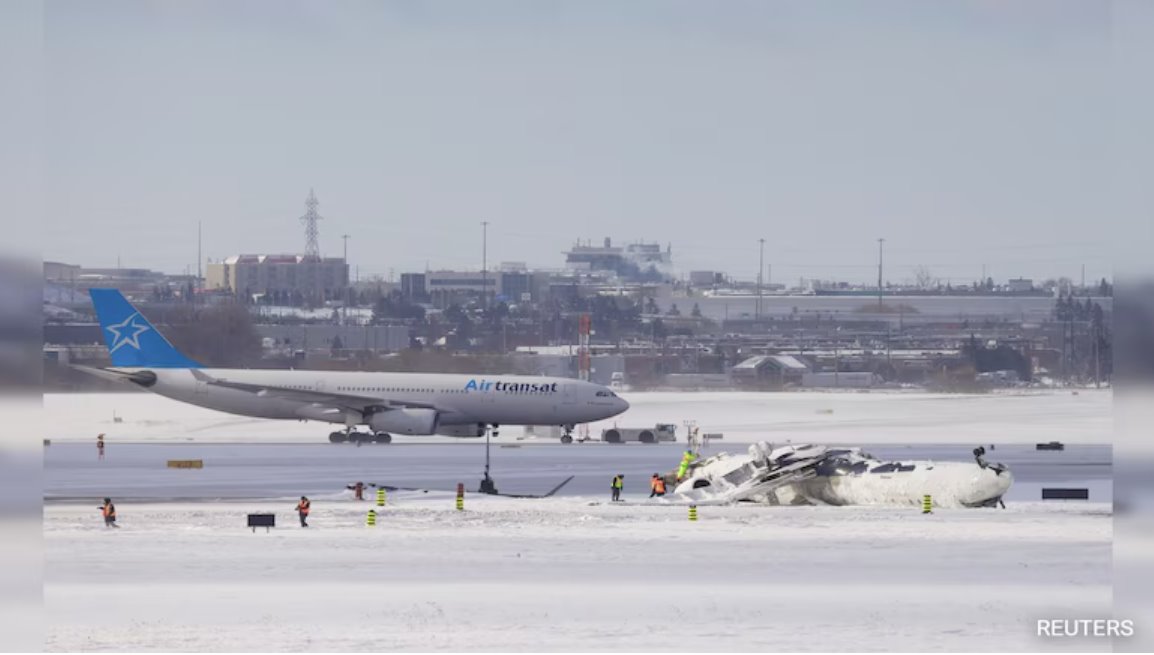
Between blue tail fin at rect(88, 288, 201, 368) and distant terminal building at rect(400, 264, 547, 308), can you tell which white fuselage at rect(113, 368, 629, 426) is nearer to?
blue tail fin at rect(88, 288, 201, 368)

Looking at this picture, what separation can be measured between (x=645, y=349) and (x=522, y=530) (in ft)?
378

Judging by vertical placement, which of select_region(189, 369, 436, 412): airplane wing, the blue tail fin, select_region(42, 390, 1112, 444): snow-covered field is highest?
the blue tail fin

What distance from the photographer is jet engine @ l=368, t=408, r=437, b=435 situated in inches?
3071

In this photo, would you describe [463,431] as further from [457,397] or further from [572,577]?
[572,577]

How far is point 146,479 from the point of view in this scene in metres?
55.9

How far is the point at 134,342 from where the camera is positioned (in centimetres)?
8869

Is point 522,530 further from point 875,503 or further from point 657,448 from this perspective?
point 657,448

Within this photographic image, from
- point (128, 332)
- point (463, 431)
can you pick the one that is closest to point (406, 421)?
point (463, 431)

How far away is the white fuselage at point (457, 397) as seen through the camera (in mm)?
79750

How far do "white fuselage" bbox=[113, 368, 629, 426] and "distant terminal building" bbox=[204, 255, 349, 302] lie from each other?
93582 mm

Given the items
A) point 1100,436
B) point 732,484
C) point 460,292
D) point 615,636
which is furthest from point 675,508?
point 460,292

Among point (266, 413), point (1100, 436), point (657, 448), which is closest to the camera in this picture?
point (657, 448)

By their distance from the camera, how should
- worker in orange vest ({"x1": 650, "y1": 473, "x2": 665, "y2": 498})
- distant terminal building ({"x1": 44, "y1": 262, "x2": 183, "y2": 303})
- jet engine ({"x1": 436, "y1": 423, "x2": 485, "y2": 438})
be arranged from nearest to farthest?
worker in orange vest ({"x1": 650, "y1": 473, "x2": 665, "y2": 498})
jet engine ({"x1": 436, "y1": 423, "x2": 485, "y2": 438})
distant terminal building ({"x1": 44, "y1": 262, "x2": 183, "y2": 303})

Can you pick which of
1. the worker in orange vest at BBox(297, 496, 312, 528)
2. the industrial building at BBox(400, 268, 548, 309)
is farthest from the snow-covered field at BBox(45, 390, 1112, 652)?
the industrial building at BBox(400, 268, 548, 309)
